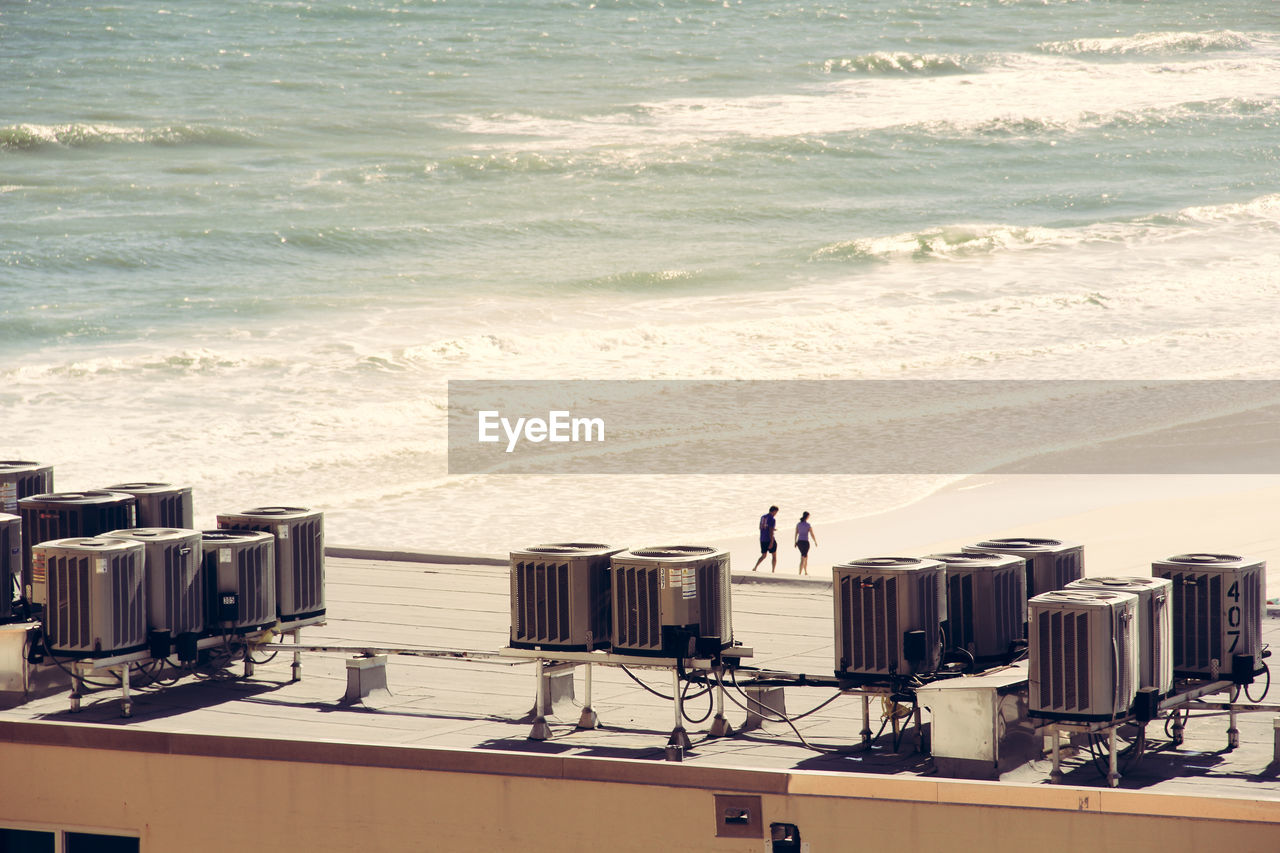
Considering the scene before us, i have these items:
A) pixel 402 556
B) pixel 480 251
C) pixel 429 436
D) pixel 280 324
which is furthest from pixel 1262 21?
pixel 402 556

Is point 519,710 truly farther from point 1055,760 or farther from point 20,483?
point 20,483

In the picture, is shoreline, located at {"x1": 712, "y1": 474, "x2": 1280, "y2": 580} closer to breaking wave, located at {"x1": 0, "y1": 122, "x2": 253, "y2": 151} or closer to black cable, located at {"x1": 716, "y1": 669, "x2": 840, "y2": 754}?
black cable, located at {"x1": 716, "y1": 669, "x2": 840, "y2": 754}

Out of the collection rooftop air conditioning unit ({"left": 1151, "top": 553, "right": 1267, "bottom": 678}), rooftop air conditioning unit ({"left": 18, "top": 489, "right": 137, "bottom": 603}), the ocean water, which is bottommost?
rooftop air conditioning unit ({"left": 1151, "top": 553, "right": 1267, "bottom": 678})

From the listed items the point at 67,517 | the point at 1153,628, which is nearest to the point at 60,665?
the point at 67,517

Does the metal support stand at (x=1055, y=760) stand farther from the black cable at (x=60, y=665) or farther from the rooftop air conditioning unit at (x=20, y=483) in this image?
the rooftop air conditioning unit at (x=20, y=483)

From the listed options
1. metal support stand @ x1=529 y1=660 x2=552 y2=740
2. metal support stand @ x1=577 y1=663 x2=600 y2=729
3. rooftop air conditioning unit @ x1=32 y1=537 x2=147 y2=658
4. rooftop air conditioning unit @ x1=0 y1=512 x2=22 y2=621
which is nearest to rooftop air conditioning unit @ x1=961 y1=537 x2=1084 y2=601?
metal support stand @ x1=577 y1=663 x2=600 y2=729
